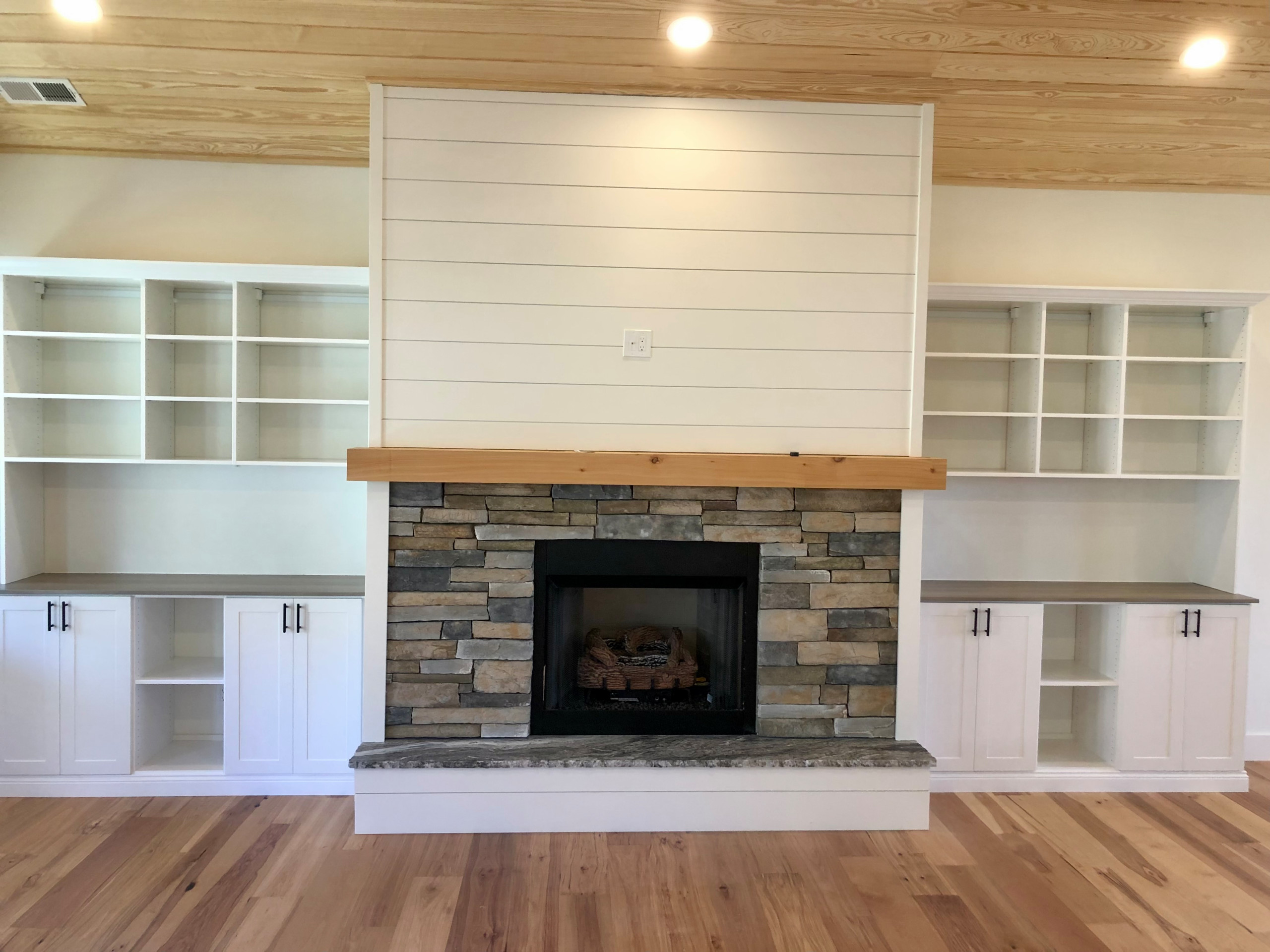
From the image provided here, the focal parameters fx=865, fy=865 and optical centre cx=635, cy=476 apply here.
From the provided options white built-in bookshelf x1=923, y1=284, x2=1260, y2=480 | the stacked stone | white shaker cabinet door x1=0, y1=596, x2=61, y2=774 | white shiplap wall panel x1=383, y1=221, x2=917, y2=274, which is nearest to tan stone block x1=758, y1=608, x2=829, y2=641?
the stacked stone

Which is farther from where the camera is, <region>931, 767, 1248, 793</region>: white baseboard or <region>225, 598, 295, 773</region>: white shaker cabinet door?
<region>931, 767, 1248, 793</region>: white baseboard

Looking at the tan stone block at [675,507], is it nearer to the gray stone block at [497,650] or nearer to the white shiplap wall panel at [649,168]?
the gray stone block at [497,650]

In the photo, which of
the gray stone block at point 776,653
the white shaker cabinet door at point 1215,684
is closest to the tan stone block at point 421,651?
the gray stone block at point 776,653

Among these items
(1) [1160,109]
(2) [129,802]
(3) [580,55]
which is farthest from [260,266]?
(1) [1160,109]

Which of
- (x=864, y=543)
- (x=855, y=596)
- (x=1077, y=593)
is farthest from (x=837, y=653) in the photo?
(x=1077, y=593)

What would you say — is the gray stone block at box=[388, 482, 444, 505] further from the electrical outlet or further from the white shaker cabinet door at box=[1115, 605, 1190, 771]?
the white shaker cabinet door at box=[1115, 605, 1190, 771]

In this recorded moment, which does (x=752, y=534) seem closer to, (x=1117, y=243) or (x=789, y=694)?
(x=789, y=694)

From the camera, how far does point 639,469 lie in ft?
10.1

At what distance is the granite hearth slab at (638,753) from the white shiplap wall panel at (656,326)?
145cm

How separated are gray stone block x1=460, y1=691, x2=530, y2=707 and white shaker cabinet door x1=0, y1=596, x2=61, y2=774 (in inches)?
62.5

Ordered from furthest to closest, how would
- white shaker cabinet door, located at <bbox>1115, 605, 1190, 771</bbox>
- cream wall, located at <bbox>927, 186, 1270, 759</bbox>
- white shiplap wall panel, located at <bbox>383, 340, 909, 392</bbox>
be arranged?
cream wall, located at <bbox>927, 186, 1270, 759</bbox>
white shaker cabinet door, located at <bbox>1115, 605, 1190, 771</bbox>
white shiplap wall panel, located at <bbox>383, 340, 909, 392</bbox>

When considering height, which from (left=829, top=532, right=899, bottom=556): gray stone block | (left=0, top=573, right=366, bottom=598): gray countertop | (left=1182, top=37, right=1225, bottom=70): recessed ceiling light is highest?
(left=1182, top=37, right=1225, bottom=70): recessed ceiling light

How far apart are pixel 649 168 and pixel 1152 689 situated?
290cm

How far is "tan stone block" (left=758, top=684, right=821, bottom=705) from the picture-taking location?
3.24 metres
